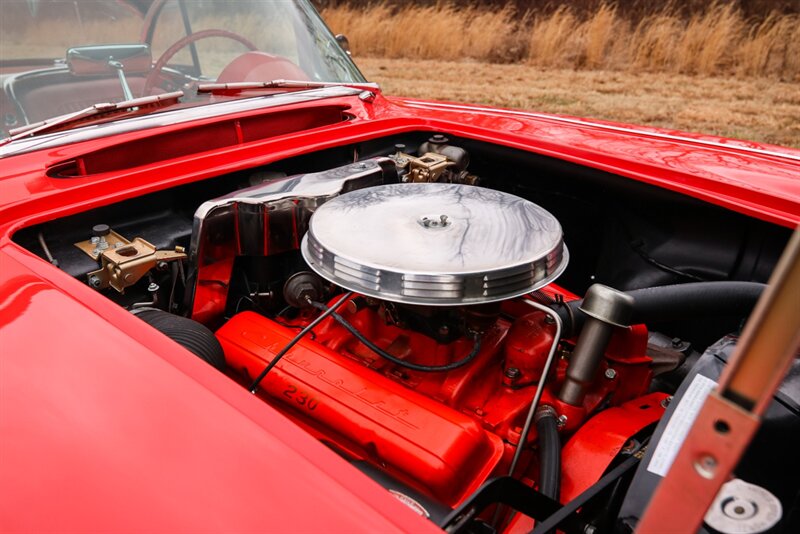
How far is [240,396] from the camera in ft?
2.38

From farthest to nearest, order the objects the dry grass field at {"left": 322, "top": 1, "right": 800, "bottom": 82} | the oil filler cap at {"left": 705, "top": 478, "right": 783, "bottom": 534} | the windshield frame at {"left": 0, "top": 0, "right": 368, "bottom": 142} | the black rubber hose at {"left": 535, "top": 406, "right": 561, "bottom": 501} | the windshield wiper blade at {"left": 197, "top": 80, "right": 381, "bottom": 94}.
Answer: the dry grass field at {"left": 322, "top": 1, "right": 800, "bottom": 82} < the windshield wiper blade at {"left": 197, "top": 80, "right": 381, "bottom": 94} < the windshield frame at {"left": 0, "top": 0, "right": 368, "bottom": 142} < the black rubber hose at {"left": 535, "top": 406, "right": 561, "bottom": 501} < the oil filler cap at {"left": 705, "top": 478, "right": 783, "bottom": 534}

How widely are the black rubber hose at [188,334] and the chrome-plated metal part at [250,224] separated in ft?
0.53

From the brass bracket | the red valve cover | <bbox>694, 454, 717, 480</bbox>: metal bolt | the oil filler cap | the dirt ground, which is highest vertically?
<bbox>694, 454, 717, 480</bbox>: metal bolt

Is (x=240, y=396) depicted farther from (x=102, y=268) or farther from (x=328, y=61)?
(x=328, y=61)

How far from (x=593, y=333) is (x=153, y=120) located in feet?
3.91

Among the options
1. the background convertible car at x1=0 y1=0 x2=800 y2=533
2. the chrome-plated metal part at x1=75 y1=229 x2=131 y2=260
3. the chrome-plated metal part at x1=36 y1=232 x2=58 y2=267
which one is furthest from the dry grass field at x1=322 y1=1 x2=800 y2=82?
the chrome-plated metal part at x1=36 y1=232 x2=58 y2=267

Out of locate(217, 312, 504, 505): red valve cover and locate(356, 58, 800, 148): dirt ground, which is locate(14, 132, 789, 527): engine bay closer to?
locate(217, 312, 504, 505): red valve cover

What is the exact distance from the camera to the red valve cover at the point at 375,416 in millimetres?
977

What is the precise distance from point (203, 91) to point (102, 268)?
0.81 meters

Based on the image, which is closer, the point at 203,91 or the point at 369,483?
the point at 369,483

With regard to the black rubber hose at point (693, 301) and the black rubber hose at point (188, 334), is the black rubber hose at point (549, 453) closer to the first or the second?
the black rubber hose at point (693, 301)

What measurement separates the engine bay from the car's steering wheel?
62 centimetres

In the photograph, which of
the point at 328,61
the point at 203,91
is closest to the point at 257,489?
the point at 203,91

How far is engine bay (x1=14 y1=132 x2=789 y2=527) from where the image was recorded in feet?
3.32
